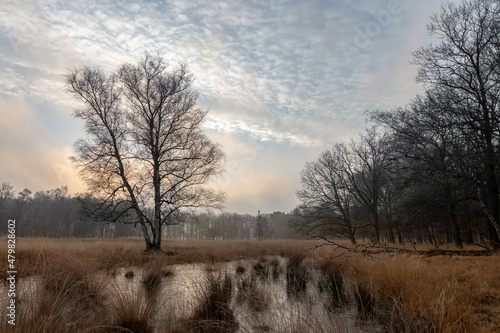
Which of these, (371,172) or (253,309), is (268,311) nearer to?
Answer: (253,309)

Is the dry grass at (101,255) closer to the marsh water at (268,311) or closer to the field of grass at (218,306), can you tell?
the field of grass at (218,306)

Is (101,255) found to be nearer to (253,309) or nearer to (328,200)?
(253,309)

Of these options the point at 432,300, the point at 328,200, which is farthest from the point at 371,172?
the point at 432,300

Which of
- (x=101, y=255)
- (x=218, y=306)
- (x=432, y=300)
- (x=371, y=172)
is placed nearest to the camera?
(x=432, y=300)

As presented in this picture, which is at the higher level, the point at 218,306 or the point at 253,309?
the point at 218,306

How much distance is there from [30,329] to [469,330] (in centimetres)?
459

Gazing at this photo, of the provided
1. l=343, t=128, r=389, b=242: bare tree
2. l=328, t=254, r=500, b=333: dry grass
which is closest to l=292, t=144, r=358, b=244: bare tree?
l=343, t=128, r=389, b=242: bare tree

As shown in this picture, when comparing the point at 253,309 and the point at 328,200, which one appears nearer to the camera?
the point at 253,309

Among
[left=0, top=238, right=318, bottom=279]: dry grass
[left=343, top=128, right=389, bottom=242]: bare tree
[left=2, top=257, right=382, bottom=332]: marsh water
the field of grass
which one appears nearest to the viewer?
the field of grass

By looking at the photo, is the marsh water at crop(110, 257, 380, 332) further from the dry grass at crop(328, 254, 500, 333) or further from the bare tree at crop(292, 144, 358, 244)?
the bare tree at crop(292, 144, 358, 244)

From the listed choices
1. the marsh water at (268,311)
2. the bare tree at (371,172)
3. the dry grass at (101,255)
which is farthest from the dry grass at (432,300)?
the bare tree at (371,172)

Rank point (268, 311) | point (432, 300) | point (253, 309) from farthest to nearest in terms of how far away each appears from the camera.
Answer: point (253, 309)
point (268, 311)
point (432, 300)

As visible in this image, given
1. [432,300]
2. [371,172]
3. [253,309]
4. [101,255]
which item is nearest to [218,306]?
[253,309]

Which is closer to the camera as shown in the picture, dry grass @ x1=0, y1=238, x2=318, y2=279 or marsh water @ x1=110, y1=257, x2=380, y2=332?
marsh water @ x1=110, y1=257, x2=380, y2=332
